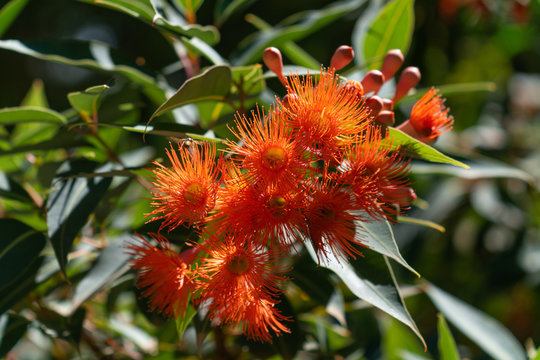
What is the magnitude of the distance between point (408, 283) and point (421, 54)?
4.29 feet

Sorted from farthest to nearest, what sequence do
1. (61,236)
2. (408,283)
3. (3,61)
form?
(3,61) → (408,283) → (61,236)

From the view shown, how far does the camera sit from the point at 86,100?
96cm

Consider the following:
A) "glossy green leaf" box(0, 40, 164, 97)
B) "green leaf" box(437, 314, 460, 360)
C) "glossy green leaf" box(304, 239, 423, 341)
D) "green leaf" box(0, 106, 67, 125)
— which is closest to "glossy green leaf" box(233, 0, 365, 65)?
"glossy green leaf" box(0, 40, 164, 97)

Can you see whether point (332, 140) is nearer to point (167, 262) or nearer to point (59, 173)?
point (167, 262)

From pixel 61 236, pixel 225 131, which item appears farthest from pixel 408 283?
pixel 61 236

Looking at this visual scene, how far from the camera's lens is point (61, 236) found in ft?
2.92

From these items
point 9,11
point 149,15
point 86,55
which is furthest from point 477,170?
point 9,11

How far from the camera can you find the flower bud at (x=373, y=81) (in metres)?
0.84

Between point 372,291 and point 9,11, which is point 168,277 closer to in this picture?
point 372,291

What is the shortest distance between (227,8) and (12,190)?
73 cm

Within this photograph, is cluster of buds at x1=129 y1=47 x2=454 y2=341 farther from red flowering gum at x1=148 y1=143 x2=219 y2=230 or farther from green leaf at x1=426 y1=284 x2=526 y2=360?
green leaf at x1=426 y1=284 x2=526 y2=360

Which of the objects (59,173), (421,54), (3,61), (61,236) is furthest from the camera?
(3,61)

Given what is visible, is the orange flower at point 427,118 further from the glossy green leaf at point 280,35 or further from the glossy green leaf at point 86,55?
the glossy green leaf at point 86,55

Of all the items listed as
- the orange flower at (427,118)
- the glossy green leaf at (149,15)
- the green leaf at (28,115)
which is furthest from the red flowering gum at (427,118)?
the green leaf at (28,115)
